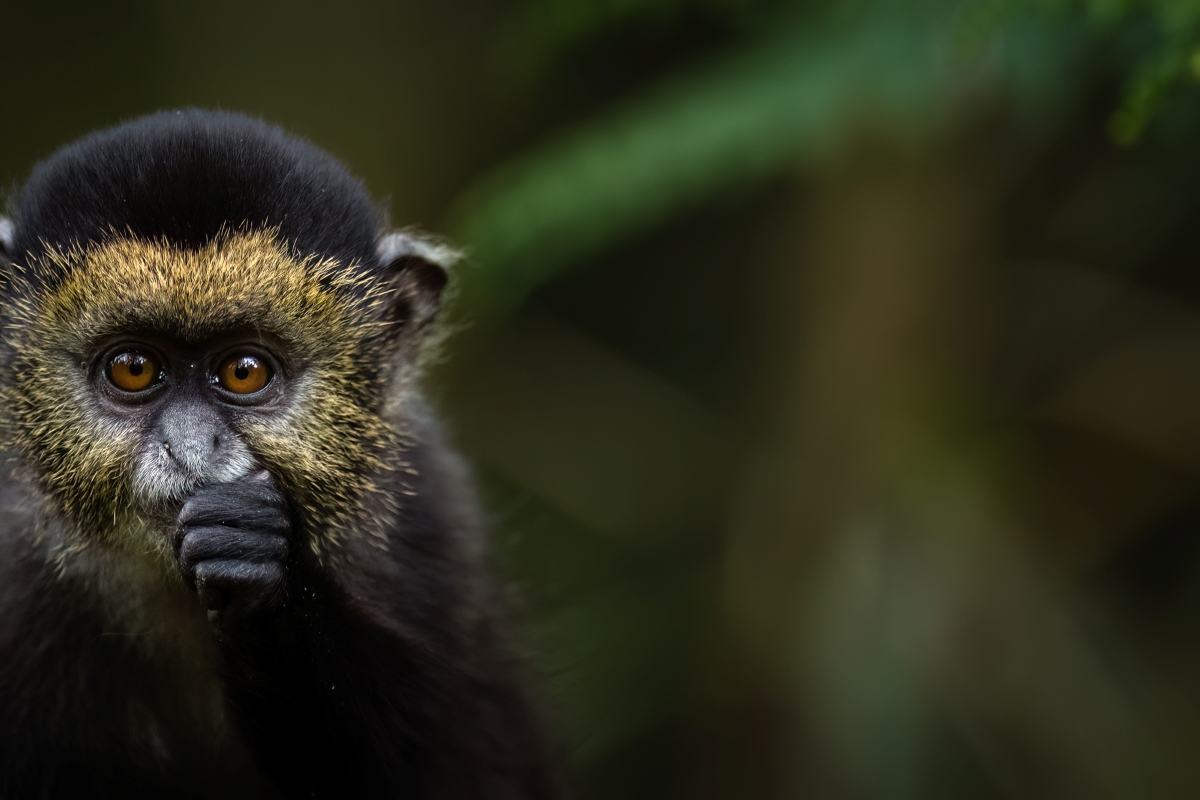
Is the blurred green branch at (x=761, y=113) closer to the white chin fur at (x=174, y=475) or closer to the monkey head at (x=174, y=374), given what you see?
the monkey head at (x=174, y=374)

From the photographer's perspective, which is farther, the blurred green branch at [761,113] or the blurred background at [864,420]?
the blurred background at [864,420]

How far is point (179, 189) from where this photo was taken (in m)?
3.82

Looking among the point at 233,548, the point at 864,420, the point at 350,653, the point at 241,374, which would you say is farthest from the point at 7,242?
the point at 864,420

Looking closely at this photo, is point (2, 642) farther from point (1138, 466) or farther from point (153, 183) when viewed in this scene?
point (1138, 466)

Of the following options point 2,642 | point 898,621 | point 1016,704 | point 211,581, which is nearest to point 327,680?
point 211,581

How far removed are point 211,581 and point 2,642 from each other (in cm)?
110

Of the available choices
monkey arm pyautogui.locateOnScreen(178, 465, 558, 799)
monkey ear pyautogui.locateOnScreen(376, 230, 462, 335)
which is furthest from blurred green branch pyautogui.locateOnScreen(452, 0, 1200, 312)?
monkey arm pyautogui.locateOnScreen(178, 465, 558, 799)

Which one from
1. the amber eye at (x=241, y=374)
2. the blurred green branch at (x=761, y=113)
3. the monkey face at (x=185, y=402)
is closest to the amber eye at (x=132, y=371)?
the monkey face at (x=185, y=402)

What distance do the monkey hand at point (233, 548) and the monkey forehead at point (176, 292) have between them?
1.76 feet

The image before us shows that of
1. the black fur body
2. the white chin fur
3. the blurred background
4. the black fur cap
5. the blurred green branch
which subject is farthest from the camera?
the blurred background

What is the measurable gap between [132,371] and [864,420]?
4.11 m

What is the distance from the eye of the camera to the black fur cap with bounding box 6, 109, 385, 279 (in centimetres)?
381

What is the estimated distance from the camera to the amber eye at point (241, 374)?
151 inches

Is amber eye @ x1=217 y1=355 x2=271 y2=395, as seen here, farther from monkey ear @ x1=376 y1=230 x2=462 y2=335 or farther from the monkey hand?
monkey ear @ x1=376 y1=230 x2=462 y2=335
